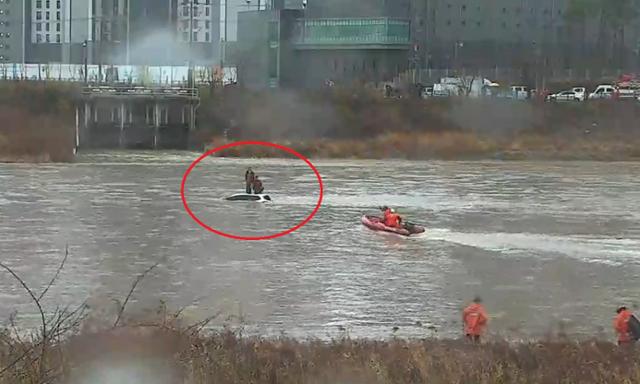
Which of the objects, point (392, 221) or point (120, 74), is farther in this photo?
point (120, 74)

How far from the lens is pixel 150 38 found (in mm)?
64312

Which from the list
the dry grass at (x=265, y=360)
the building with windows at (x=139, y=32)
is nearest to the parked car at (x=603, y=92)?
the building with windows at (x=139, y=32)

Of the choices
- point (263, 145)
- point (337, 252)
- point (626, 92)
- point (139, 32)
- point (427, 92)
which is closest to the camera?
point (337, 252)

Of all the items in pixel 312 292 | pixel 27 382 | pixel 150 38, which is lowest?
pixel 312 292

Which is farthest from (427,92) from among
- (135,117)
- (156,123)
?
(135,117)

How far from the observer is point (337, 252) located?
18797mm

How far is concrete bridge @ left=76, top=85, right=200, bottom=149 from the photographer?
1935 inches

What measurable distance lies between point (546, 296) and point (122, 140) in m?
36.6

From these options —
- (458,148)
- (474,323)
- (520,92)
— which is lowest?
(474,323)

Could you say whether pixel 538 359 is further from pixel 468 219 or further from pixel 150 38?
pixel 150 38

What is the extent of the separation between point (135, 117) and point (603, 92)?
23163mm

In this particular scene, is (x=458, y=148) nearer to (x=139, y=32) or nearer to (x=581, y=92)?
(x=581, y=92)

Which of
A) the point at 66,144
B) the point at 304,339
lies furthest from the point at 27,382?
the point at 66,144

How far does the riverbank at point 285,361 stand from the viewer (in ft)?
23.5
